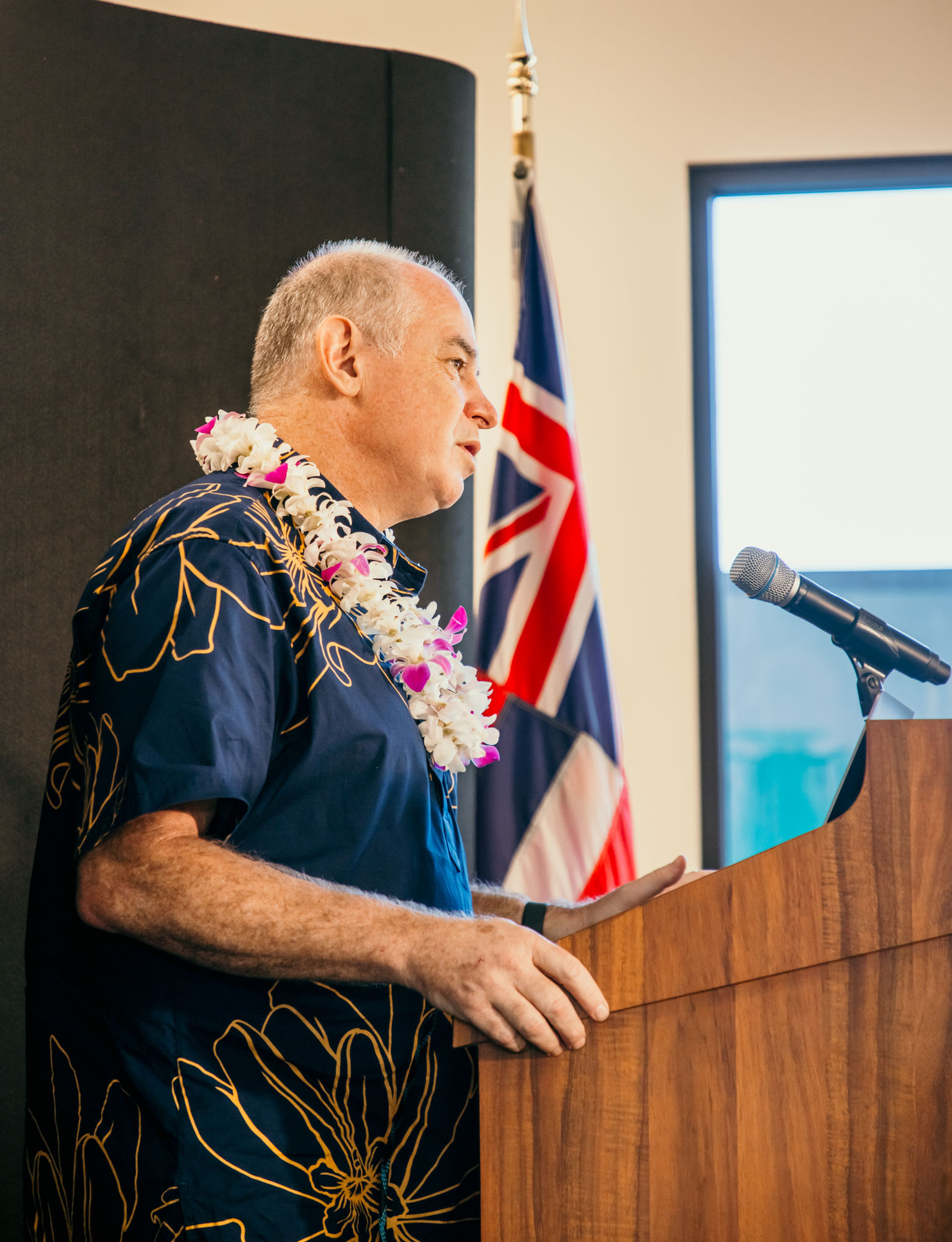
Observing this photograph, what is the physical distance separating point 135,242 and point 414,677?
129 centimetres

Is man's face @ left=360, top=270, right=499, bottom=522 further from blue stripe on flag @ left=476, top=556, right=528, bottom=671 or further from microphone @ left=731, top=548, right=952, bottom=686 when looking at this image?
blue stripe on flag @ left=476, top=556, right=528, bottom=671

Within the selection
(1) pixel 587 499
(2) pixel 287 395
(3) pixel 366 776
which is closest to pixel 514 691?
(1) pixel 587 499

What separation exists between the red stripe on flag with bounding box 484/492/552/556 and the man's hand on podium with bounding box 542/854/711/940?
48.4 inches

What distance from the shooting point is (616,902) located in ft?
3.47

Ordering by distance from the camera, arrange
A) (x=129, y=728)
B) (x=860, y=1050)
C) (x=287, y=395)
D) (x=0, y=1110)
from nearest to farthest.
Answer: (x=860, y=1050), (x=129, y=728), (x=287, y=395), (x=0, y=1110)

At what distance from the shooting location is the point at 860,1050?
2.41 feet

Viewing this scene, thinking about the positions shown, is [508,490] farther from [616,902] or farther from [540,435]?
[616,902]

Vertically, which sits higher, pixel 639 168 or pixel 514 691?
pixel 639 168

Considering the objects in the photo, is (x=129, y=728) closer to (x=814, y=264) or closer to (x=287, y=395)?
(x=287, y=395)

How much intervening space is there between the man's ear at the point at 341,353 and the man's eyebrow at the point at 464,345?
110mm

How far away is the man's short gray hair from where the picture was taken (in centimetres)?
134

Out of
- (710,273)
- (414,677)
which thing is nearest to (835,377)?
(710,273)

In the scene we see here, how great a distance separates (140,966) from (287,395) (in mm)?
676

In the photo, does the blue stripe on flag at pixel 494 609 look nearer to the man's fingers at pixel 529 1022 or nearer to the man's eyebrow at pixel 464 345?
the man's eyebrow at pixel 464 345
